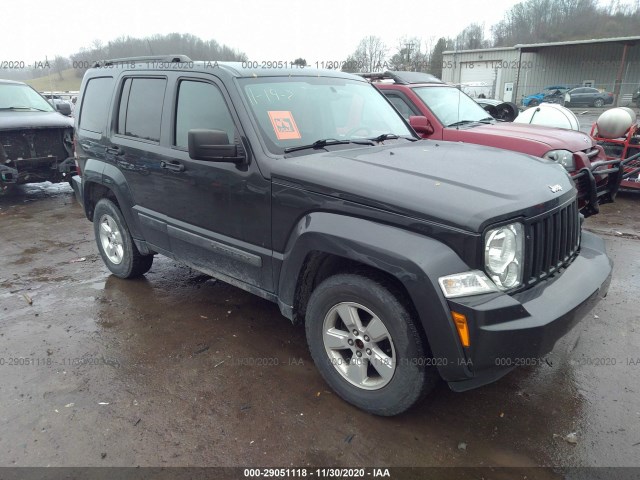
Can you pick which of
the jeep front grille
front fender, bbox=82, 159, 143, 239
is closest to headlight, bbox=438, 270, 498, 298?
the jeep front grille

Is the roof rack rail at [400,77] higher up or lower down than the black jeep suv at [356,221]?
higher up

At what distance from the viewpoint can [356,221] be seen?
259 centimetres

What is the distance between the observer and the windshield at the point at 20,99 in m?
8.63

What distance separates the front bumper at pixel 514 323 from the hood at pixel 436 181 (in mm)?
382

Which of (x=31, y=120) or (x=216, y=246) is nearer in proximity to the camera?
(x=216, y=246)

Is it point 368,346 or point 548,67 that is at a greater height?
point 548,67

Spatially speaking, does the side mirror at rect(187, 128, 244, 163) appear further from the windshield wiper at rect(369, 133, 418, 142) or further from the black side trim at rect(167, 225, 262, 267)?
the windshield wiper at rect(369, 133, 418, 142)

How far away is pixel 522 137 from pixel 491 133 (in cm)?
36

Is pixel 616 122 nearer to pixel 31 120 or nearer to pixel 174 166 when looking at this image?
pixel 174 166

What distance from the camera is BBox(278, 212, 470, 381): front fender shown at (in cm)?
227

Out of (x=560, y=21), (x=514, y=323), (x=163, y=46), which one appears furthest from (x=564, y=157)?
(x=560, y=21)

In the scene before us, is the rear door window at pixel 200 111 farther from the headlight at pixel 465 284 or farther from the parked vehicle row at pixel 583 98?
the parked vehicle row at pixel 583 98

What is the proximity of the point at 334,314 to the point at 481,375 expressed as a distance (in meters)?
0.88

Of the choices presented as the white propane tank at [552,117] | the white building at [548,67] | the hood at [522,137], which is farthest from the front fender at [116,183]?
the white building at [548,67]
